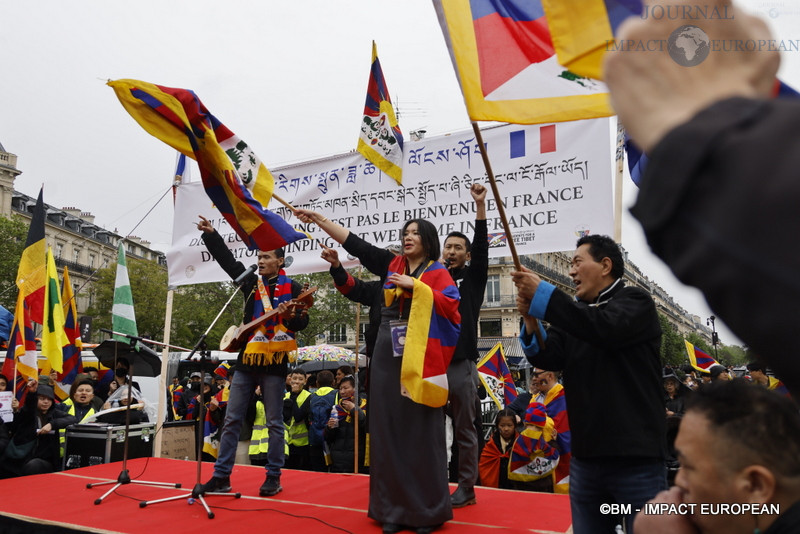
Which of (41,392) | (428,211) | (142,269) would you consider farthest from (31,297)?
(142,269)

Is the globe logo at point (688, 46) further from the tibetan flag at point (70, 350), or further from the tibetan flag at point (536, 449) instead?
the tibetan flag at point (70, 350)

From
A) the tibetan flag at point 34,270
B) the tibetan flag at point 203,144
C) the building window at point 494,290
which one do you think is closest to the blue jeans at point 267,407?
the tibetan flag at point 203,144

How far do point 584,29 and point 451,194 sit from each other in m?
4.29

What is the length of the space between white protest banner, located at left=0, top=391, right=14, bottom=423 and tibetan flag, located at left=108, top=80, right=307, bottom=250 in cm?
379

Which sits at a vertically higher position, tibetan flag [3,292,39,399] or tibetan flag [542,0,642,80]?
tibetan flag [542,0,642,80]

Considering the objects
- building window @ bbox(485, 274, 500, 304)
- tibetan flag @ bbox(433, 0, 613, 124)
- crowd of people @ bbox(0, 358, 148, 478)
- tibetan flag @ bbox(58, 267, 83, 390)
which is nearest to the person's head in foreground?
tibetan flag @ bbox(433, 0, 613, 124)

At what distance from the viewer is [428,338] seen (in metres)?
3.53

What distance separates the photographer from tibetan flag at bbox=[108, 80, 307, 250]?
4480 millimetres

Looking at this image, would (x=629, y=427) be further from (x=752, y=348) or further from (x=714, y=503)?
(x=752, y=348)

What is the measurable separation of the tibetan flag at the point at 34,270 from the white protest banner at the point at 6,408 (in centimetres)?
126

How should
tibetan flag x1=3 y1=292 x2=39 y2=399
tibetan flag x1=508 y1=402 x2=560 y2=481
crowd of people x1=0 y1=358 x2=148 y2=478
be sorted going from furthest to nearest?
tibetan flag x1=3 y1=292 x2=39 y2=399 < crowd of people x1=0 y1=358 x2=148 y2=478 < tibetan flag x1=508 y1=402 x2=560 y2=481

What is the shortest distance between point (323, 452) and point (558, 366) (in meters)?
5.90

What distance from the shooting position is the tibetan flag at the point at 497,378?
25.2ft

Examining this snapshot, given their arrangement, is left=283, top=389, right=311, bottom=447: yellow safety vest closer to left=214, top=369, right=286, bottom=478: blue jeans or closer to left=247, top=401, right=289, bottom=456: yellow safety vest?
left=247, top=401, right=289, bottom=456: yellow safety vest
